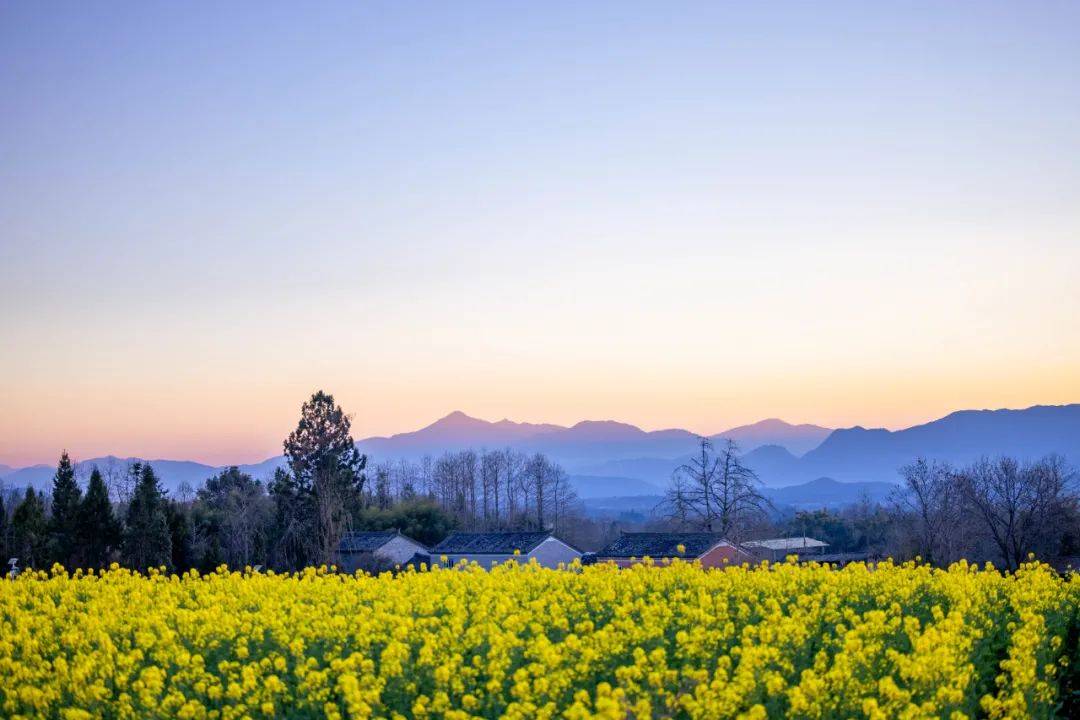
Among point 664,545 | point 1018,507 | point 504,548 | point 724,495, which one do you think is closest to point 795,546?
point 724,495

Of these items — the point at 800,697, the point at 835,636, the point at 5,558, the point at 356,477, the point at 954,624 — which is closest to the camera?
the point at 800,697

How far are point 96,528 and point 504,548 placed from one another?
20389 mm

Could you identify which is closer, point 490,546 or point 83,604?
point 83,604

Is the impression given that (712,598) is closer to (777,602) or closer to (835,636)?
(777,602)

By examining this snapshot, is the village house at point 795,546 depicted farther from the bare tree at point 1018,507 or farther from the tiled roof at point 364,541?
the tiled roof at point 364,541

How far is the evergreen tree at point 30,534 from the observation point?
46.2m

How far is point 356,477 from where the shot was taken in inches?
2517

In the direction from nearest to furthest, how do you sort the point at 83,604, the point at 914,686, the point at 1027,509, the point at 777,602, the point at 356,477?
the point at 914,686
the point at 777,602
the point at 83,604
the point at 1027,509
the point at 356,477

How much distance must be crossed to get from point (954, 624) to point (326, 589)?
7.88 metres

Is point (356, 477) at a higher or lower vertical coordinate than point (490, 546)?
higher

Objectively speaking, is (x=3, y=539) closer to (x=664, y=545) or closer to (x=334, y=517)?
(x=334, y=517)

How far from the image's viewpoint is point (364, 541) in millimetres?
60281

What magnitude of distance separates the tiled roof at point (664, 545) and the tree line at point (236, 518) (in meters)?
14.1

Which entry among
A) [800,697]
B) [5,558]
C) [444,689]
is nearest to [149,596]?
[444,689]
